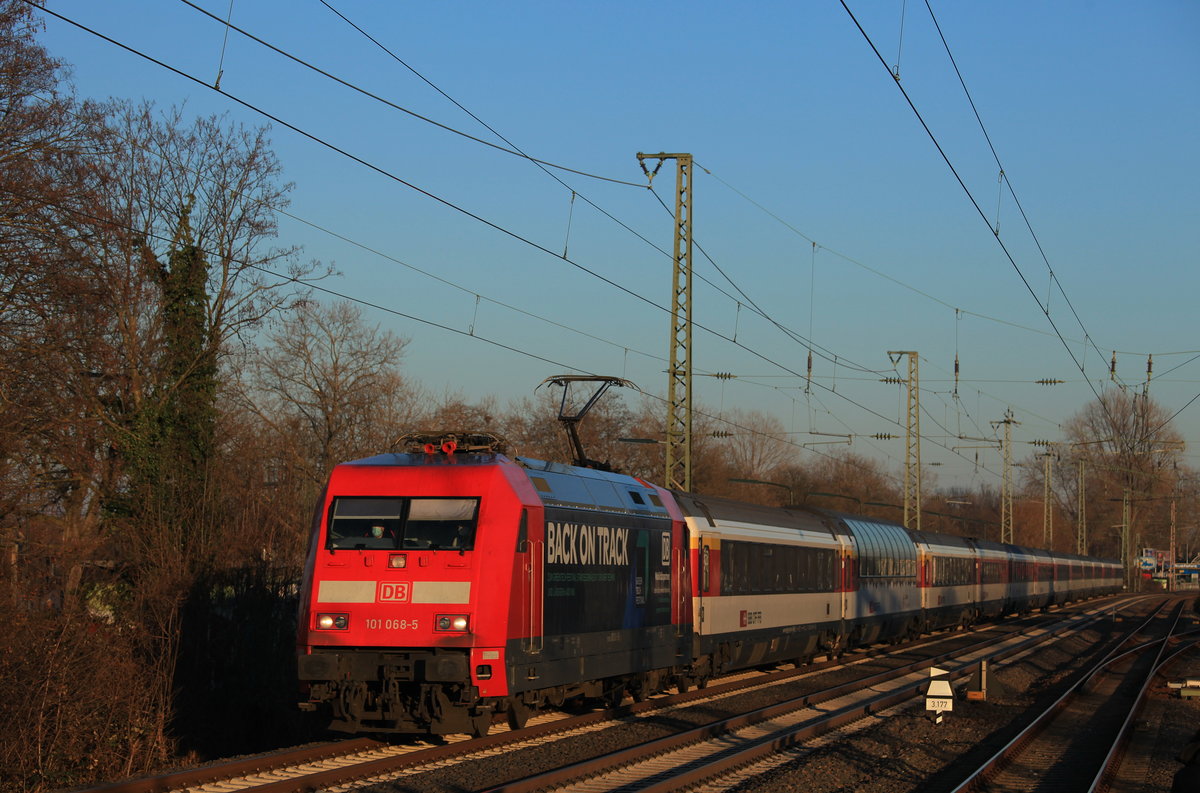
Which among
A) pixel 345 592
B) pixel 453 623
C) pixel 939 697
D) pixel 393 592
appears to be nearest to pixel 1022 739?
pixel 939 697

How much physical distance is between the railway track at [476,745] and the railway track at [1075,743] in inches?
97.0

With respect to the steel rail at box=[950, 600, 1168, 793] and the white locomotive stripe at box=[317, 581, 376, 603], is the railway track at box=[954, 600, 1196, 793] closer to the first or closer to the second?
the steel rail at box=[950, 600, 1168, 793]

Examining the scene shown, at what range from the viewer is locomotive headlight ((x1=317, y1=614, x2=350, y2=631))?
44.5 ft

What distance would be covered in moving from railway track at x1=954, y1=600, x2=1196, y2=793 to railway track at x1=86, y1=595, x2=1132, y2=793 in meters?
2.46

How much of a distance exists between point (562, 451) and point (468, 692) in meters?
49.9

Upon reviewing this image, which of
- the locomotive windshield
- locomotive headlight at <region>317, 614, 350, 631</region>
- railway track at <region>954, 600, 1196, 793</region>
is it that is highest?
the locomotive windshield

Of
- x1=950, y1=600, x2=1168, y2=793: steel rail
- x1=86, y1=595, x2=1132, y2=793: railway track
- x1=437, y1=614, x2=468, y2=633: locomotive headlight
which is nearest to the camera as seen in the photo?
x1=86, y1=595, x2=1132, y2=793: railway track

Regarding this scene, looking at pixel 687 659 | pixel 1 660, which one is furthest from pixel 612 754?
pixel 1 660

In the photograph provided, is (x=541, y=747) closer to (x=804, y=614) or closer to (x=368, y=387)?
(x=804, y=614)

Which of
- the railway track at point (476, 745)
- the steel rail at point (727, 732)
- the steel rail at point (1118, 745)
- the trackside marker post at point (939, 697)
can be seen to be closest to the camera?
the railway track at point (476, 745)

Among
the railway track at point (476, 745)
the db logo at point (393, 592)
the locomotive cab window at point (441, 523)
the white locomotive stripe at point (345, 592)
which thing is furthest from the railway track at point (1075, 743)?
the white locomotive stripe at point (345, 592)

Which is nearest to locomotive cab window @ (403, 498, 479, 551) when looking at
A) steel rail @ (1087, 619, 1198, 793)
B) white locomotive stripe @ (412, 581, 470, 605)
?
white locomotive stripe @ (412, 581, 470, 605)

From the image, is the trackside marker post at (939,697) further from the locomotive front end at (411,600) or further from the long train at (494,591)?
the locomotive front end at (411,600)

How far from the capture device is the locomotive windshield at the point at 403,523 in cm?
1375
